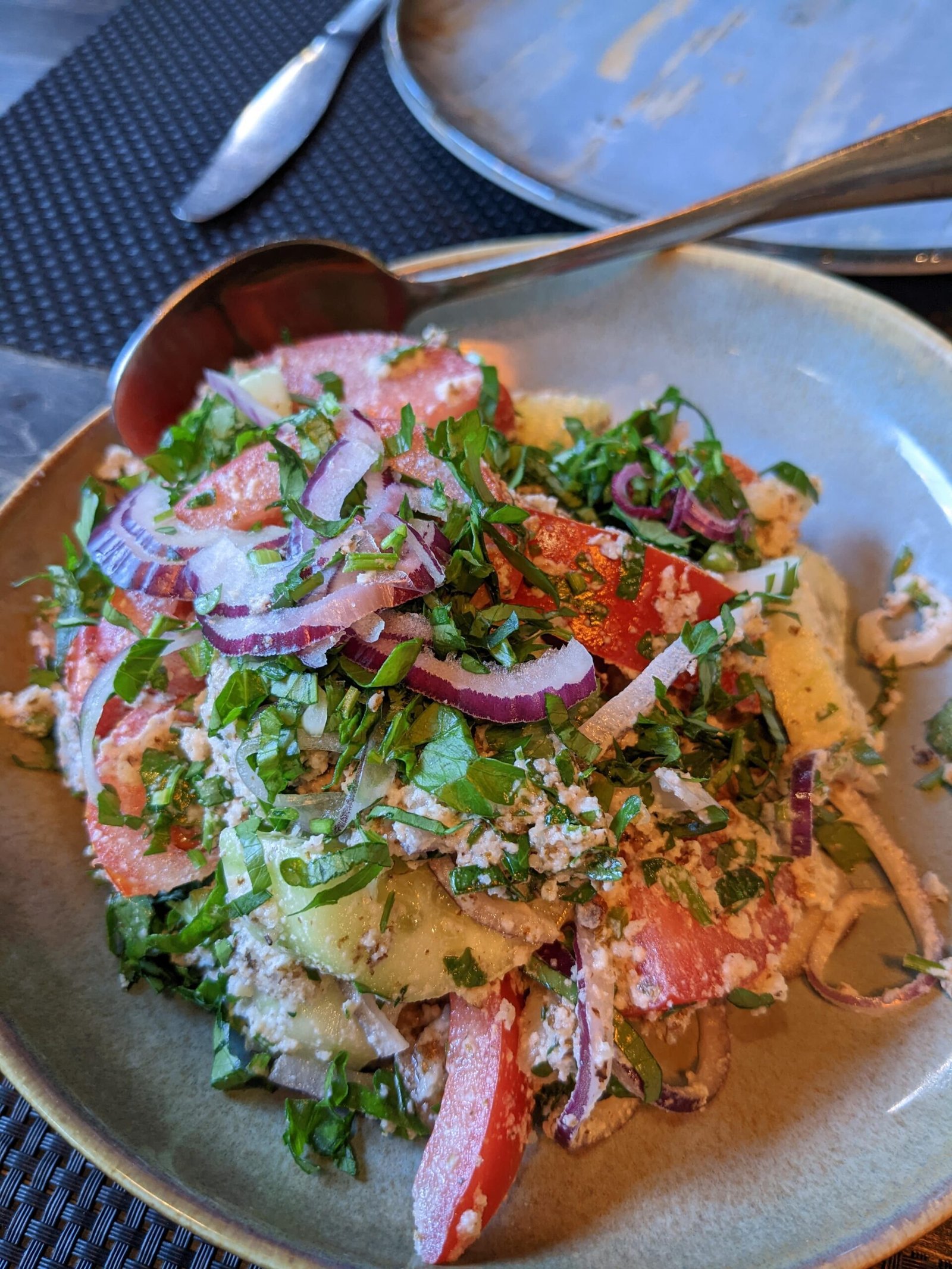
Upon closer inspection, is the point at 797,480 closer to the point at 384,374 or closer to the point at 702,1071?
the point at 384,374

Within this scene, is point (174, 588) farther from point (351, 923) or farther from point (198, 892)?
point (351, 923)

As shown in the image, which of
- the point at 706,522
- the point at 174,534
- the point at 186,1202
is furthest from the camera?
the point at 706,522

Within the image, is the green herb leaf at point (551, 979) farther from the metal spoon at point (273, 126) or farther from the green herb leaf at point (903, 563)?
the metal spoon at point (273, 126)

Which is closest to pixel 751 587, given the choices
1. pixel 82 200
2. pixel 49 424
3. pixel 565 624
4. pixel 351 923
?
pixel 565 624

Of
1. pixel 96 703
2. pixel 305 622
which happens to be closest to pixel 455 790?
pixel 305 622

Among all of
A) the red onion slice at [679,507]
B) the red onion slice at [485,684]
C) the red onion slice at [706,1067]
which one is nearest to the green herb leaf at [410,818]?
the red onion slice at [485,684]

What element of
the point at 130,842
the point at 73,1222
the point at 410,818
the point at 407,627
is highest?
the point at 407,627

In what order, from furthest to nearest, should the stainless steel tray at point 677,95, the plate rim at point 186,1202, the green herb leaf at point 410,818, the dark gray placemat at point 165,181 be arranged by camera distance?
the dark gray placemat at point 165,181
the stainless steel tray at point 677,95
the green herb leaf at point 410,818
the plate rim at point 186,1202
